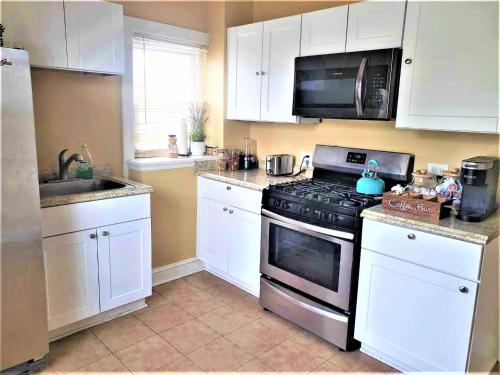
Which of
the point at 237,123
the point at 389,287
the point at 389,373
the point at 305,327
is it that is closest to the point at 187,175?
the point at 237,123

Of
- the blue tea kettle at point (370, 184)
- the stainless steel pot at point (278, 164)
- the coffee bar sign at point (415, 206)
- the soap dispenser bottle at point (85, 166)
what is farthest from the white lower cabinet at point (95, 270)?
the coffee bar sign at point (415, 206)

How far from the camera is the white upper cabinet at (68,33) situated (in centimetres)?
→ 219

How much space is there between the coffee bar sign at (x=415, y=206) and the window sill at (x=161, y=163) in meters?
1.68

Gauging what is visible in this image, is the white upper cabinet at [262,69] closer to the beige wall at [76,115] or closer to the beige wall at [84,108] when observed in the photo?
the beige wall at [84,108]

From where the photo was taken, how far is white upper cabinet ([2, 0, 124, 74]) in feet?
7.19

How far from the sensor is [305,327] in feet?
8.26

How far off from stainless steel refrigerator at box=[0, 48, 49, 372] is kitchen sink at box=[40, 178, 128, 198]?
0.64 metres

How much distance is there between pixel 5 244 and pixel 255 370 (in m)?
1.49

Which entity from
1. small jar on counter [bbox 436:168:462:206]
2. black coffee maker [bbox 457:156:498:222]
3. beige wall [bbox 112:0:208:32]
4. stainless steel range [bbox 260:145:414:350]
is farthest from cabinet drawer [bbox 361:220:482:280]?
beige wall [bbox 112:0:208:32]

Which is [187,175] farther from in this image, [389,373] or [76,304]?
[389,373]

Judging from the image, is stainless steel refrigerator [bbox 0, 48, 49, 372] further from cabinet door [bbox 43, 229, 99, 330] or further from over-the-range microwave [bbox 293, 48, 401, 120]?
over-the-range microwave [bbox 293, 48, 401, 120]

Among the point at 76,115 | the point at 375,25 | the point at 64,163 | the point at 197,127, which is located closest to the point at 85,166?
the point at 64,163

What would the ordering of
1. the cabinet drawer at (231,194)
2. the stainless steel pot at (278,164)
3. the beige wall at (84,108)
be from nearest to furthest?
the beige wall at (84,108)
the cabinet drawer at (231,194)
the stainless steel pot at (278,164)

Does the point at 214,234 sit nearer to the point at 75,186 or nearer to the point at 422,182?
the point at 75,186
